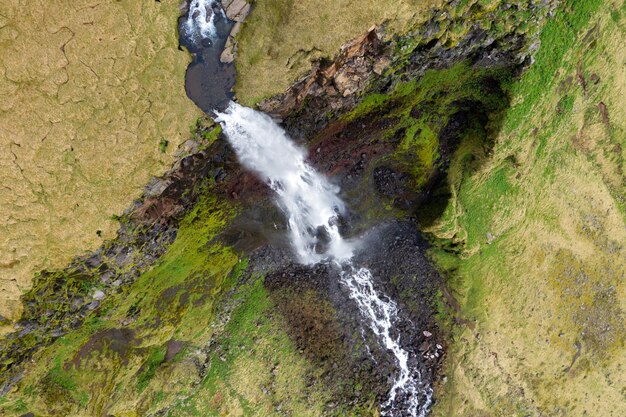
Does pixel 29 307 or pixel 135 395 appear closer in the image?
pixel 29 307

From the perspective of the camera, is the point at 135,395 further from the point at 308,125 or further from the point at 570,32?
the point at 570,32

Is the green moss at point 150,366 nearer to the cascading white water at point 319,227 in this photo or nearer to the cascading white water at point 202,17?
the cascading white water at point 319,227

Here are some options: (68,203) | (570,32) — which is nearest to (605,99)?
(570,32)

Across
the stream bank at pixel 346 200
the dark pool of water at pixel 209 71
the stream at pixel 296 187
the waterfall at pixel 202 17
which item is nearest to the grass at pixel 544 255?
the stream bank at pixel 346 200

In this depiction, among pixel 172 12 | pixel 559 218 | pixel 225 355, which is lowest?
pixel 225 355

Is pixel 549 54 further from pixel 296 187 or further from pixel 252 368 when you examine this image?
pixel 252 368

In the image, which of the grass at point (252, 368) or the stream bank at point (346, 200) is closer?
the stream bank at point (346, 200)

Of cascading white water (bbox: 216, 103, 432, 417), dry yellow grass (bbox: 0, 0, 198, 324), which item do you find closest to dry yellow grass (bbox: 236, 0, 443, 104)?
cascading white water (bbox: 216, 103, 432, 417)
